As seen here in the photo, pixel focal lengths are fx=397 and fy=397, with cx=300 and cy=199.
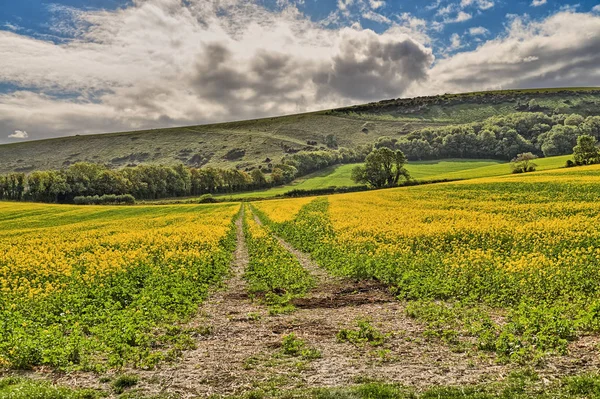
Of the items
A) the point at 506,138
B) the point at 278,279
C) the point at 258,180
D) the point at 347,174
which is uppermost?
the point at 506,138

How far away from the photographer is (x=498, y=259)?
15.4 metres

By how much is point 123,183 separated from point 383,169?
77025mm

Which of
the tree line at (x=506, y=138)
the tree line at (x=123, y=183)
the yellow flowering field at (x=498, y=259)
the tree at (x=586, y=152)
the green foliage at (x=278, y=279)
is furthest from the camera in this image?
the tree line at (x=506, y=138)

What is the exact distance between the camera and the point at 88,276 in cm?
1683

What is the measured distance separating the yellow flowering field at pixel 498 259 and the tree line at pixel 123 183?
98.2 meters

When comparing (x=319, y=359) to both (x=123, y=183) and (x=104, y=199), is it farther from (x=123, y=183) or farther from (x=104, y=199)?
(x=123, y=183)

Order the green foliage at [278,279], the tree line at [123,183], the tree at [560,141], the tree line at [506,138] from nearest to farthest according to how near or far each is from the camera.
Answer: the green foliage at [278,279]
the tree line at [123,183]
the tree at [560,141]
the tree line at [506,138]

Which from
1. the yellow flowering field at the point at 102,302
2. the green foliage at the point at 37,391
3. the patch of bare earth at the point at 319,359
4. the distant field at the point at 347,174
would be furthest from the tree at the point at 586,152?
the green foliage at the point at 37,391

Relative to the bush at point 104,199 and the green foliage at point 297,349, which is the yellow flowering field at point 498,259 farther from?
the bush at point 104,199

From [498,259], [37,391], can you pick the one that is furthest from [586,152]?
[37,391]

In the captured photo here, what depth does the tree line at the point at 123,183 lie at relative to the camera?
112 meters

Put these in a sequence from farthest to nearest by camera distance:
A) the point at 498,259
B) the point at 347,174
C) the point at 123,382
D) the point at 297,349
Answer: the point at 347,174 → the point at 498,259 → the point at 297,349 → the point at 123,382

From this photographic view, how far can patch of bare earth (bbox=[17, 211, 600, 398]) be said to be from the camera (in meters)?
8.07

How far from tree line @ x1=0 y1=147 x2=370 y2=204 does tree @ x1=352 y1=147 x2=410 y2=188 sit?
165 ft
